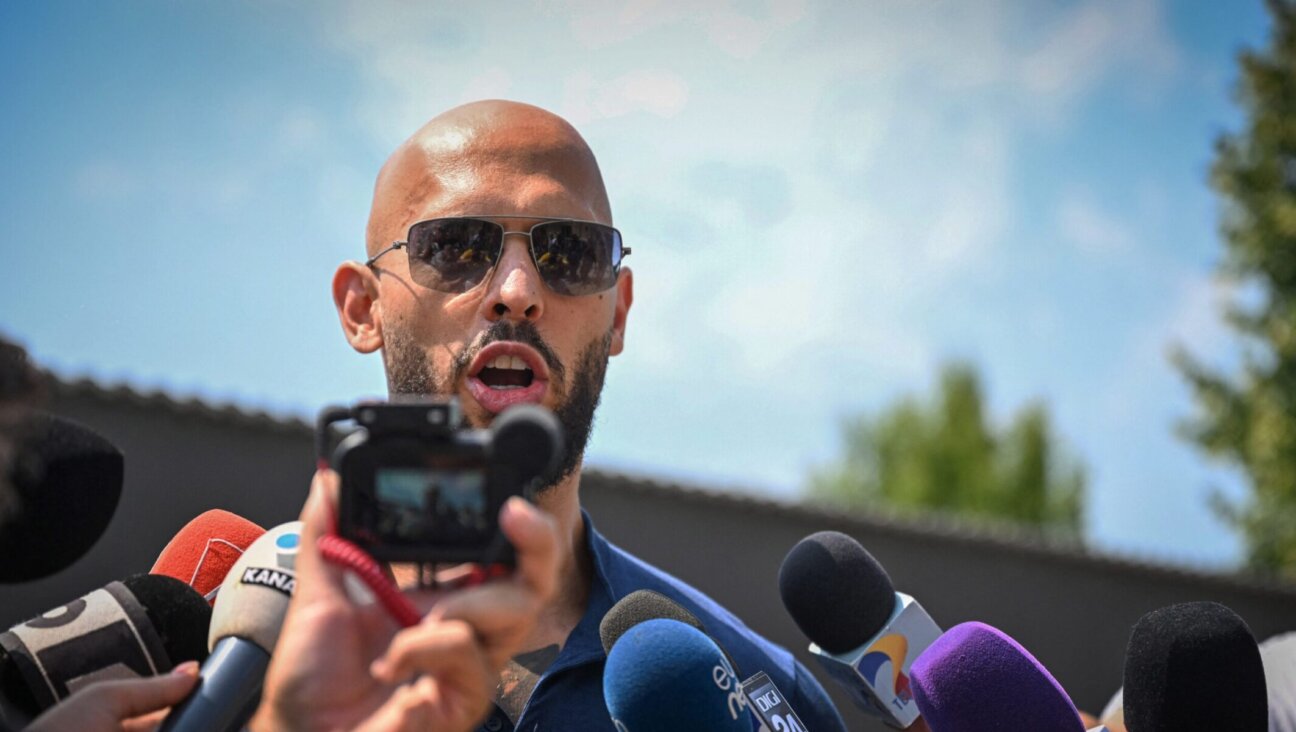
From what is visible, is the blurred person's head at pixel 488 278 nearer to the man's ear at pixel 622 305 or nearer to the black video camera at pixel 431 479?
the man's ear at pixel 622 305

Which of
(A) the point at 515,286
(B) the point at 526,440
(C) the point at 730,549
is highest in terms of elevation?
(A) the point at 515,286

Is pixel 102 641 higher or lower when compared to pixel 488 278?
lower

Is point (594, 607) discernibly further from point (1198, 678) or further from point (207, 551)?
point (1198, 678)

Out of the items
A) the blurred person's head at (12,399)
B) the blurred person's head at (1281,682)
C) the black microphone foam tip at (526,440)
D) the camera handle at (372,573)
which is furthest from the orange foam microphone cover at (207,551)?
the blurred person's head at (1281,682)

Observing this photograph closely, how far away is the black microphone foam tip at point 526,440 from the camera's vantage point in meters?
1.43

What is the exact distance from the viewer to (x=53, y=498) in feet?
5.98

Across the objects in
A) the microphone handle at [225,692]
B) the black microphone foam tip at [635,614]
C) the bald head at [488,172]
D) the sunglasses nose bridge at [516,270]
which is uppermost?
the bald head at [488,172]

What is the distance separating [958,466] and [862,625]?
97.6 feet

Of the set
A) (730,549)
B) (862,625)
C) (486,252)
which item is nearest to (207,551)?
(486,252)

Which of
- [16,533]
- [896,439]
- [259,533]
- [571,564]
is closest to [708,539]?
[571,564]

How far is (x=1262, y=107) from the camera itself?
16578 mm

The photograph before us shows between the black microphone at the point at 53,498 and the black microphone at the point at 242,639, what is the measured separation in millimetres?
221

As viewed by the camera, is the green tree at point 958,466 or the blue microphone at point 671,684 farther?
the green tree at point 958,466

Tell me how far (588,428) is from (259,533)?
72 cm
